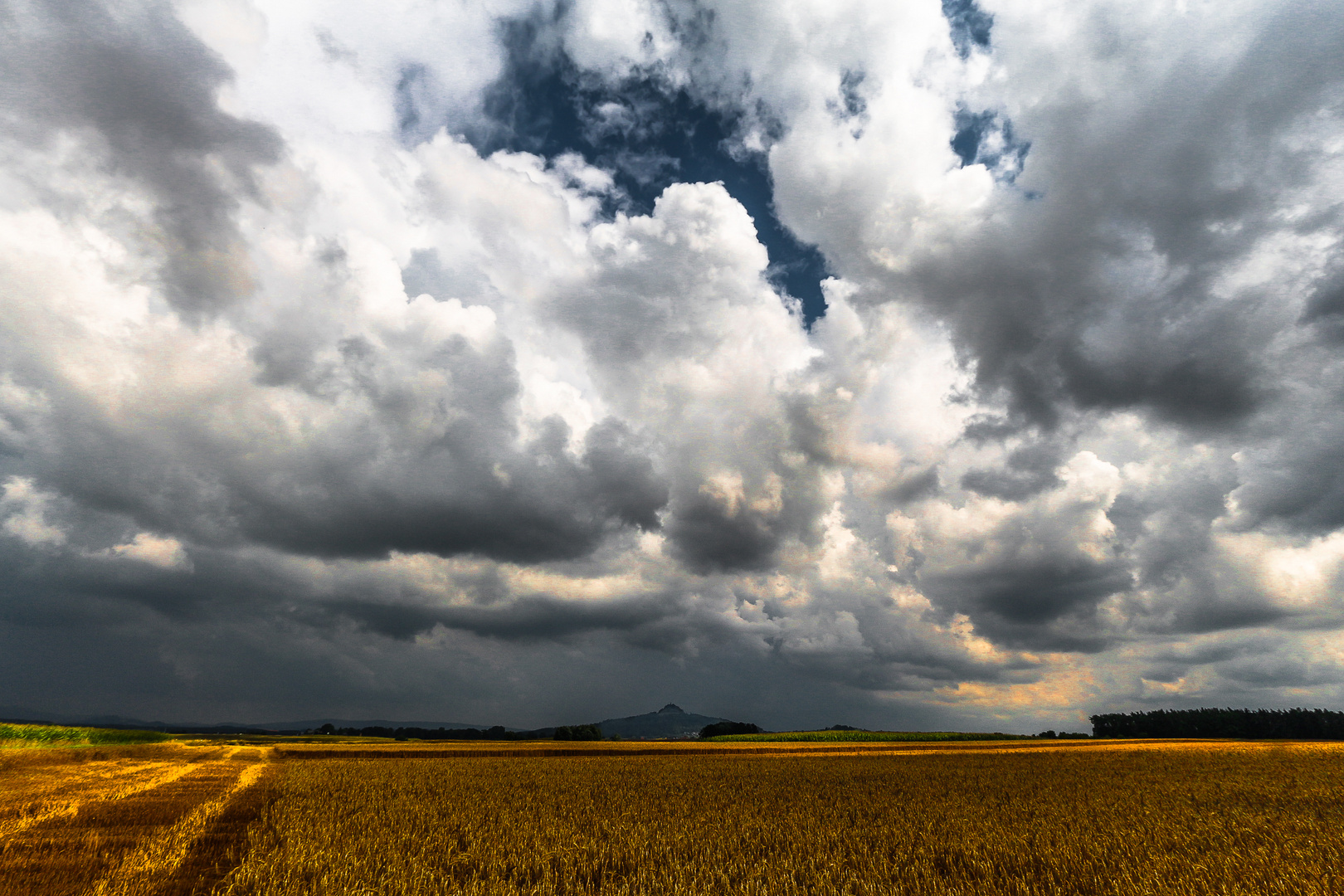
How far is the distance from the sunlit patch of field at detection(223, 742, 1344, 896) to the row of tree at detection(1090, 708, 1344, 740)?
176601 mm

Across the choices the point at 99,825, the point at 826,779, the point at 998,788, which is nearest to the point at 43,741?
the point at 99,825

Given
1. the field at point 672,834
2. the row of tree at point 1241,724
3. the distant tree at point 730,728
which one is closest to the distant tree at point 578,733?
the distant tree at point 730,728

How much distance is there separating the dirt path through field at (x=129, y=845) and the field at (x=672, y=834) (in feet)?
Answer: 0.26

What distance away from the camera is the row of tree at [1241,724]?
526 feet

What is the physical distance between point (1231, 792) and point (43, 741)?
87.7 m

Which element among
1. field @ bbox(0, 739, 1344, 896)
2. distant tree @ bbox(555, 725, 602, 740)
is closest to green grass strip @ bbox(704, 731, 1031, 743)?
distant tree @ bbox(555, 725, 602, 740)

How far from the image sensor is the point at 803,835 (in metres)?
17.7

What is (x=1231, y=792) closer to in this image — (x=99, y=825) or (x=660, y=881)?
(x=660, y=881)

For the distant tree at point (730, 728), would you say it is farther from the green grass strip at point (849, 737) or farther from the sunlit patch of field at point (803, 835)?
the sunlit patch of field at point (803, 835)

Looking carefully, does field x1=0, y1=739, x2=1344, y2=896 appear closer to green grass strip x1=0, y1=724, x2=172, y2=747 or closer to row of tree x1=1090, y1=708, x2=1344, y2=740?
green grass strip x1=0, y1=724, x2=172, y2=747

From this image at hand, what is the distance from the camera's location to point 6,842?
15758mm

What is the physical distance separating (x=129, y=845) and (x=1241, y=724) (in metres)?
231

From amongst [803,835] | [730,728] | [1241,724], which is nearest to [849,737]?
[730,728]

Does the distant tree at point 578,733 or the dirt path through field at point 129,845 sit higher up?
the dirt path through field at point 129,845
